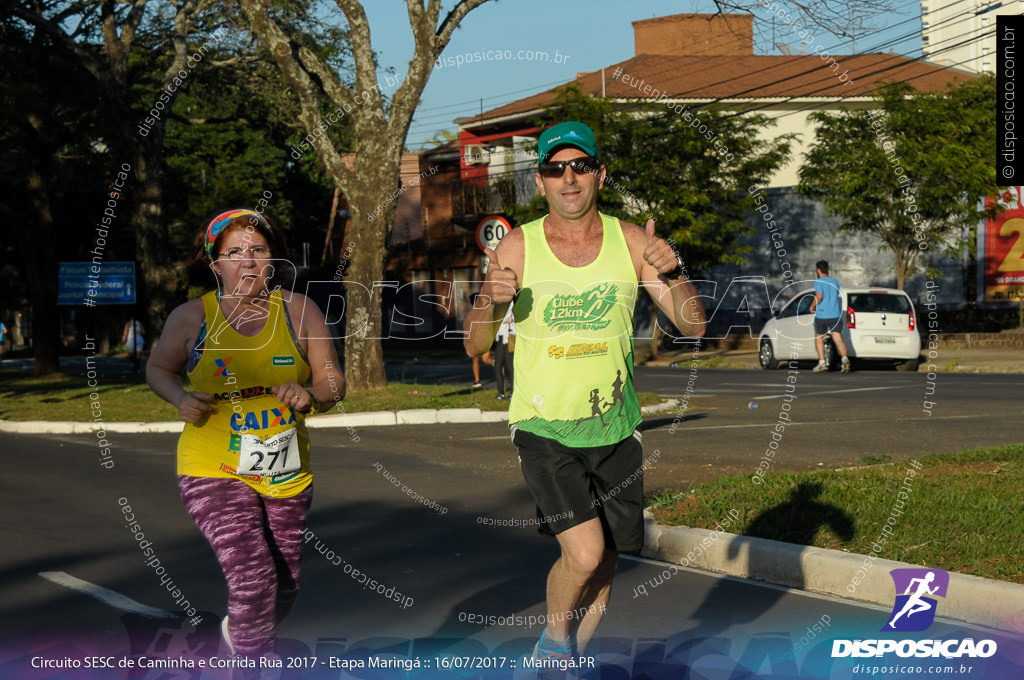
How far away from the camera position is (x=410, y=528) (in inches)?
330

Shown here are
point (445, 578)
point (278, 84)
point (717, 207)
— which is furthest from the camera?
point (717, 207)

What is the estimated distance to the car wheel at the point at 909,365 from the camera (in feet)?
78.1

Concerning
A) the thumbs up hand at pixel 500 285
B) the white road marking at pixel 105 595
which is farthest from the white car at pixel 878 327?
the thumbs up hand at pixel 500 285

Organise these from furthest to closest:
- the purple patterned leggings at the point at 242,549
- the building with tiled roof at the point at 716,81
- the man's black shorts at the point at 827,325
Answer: the building with tiled roof at the point at 716,81 → the man's black shorts at the point at 827,325 → the purple patterned leggings at the point at 242,549

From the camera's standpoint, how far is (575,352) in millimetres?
4422

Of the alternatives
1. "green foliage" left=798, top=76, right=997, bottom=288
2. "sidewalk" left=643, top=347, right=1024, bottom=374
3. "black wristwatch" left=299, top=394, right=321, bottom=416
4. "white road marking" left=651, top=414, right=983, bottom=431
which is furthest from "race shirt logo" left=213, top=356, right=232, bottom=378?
"green foliage" left=798, top=76, right=997, bottom=288

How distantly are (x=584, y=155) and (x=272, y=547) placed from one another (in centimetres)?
187

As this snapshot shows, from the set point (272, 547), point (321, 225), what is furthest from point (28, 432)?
point (321, 225)

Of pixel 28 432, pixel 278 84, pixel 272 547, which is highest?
pixel 278 84

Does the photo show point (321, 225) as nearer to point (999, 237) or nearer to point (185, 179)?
point (185, 179)

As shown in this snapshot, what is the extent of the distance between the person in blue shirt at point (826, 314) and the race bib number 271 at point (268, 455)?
18.8 meters

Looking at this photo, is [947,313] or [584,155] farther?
[947,313]

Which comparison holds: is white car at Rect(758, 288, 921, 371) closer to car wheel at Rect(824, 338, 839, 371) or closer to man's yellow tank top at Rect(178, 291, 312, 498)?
car wheel at Rect(824, 338, 839, 371)

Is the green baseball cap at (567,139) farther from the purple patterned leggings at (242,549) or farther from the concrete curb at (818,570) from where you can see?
the concrete curb at (818,570)
